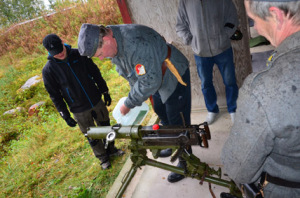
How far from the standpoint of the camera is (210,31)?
2695 mm

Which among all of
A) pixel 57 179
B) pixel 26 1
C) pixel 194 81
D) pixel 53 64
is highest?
pixel 26 1

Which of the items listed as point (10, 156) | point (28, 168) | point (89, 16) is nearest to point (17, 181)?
point (28, 168)

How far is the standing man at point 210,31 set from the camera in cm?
259

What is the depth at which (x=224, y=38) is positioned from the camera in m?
2.74

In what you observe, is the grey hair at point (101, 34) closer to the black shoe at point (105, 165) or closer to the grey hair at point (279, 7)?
the grey hair at point (279, 7)

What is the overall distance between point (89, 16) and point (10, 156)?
871 centimetres

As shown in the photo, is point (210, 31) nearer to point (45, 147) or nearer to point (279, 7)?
point (279, 7)

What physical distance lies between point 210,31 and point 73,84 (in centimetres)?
214

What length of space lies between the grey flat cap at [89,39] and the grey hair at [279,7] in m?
1.34

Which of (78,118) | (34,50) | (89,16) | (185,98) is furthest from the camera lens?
(34,50)

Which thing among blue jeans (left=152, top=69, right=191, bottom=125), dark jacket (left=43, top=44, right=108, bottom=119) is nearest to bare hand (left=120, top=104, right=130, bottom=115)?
blue jeans (left=152, top=69, right=191, bottom=125)

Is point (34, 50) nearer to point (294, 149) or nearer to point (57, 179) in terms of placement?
point (57, 179)

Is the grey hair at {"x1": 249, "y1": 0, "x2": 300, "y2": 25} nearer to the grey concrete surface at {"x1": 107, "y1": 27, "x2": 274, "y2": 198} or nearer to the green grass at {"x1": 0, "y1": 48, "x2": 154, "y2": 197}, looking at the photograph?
the grey concrete surface at {"x1": 107, "y1": 27, "x2": 274, "y2": 198}

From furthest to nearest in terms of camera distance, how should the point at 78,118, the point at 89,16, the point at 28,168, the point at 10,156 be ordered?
the point at 89,16
the point at 10,156
the point at 28,168
the point at 78,118
